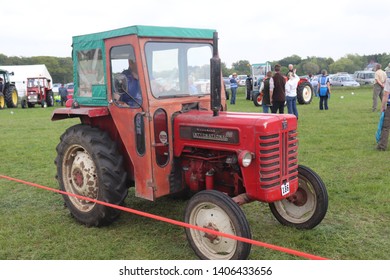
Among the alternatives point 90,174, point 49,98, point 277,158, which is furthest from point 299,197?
point 49,98

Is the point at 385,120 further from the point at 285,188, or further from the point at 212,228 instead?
the point at 212,228

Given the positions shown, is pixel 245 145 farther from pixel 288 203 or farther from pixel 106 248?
pixel 106 248

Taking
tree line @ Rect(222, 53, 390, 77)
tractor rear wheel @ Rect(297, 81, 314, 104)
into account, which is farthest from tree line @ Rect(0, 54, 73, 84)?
tractor rear wheel @ Rect(297, 81, 314, 104)

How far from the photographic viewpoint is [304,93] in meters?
19.9

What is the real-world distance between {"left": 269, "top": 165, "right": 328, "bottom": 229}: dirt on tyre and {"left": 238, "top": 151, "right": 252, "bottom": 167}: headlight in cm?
99

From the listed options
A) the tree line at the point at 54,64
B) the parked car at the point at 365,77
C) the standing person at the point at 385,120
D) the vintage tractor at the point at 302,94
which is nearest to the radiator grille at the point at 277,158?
the standing person at the point at 385,120

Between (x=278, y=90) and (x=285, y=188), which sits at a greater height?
(x=278, y=90)

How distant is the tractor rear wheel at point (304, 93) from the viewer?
19641 millimetres

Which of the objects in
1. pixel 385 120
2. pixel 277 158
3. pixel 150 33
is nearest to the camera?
pixel 277 158

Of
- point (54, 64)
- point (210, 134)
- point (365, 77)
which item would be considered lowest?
point (365, 77)

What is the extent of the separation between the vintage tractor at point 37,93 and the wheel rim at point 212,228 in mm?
23151

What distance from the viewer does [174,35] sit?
14.0ft

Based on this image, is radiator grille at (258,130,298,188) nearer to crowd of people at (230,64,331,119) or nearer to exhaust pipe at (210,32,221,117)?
exhaust pipe at (210,32,221,117)

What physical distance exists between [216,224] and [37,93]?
921 inches
